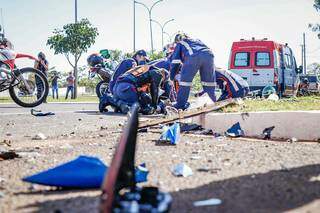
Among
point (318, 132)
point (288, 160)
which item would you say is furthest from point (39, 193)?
point (318, 132)

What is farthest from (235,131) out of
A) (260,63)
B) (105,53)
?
(260,63)

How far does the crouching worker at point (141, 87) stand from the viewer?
10.5m

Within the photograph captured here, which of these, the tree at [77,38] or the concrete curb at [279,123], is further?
the tree at [77,38]

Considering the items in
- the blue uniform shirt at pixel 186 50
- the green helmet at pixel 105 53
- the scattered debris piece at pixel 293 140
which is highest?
the green helmet at pixel 105 53

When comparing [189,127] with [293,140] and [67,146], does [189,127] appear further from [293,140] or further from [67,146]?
[67,146]

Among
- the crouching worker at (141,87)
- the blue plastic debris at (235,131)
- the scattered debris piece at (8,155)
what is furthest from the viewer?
the crouching worker at (141,87)

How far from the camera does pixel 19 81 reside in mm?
9750

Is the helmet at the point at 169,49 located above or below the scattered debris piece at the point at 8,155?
above

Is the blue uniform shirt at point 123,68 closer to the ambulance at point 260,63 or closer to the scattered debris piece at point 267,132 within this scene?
the scattered debris piece at point 267,132

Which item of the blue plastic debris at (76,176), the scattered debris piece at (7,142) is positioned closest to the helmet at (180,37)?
the scattered debris piece at (7,142)

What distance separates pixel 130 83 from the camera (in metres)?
10.5

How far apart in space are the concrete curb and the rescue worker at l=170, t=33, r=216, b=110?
2326mm

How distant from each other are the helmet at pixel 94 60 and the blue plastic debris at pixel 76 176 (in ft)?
35.4

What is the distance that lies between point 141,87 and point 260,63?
8267mm
